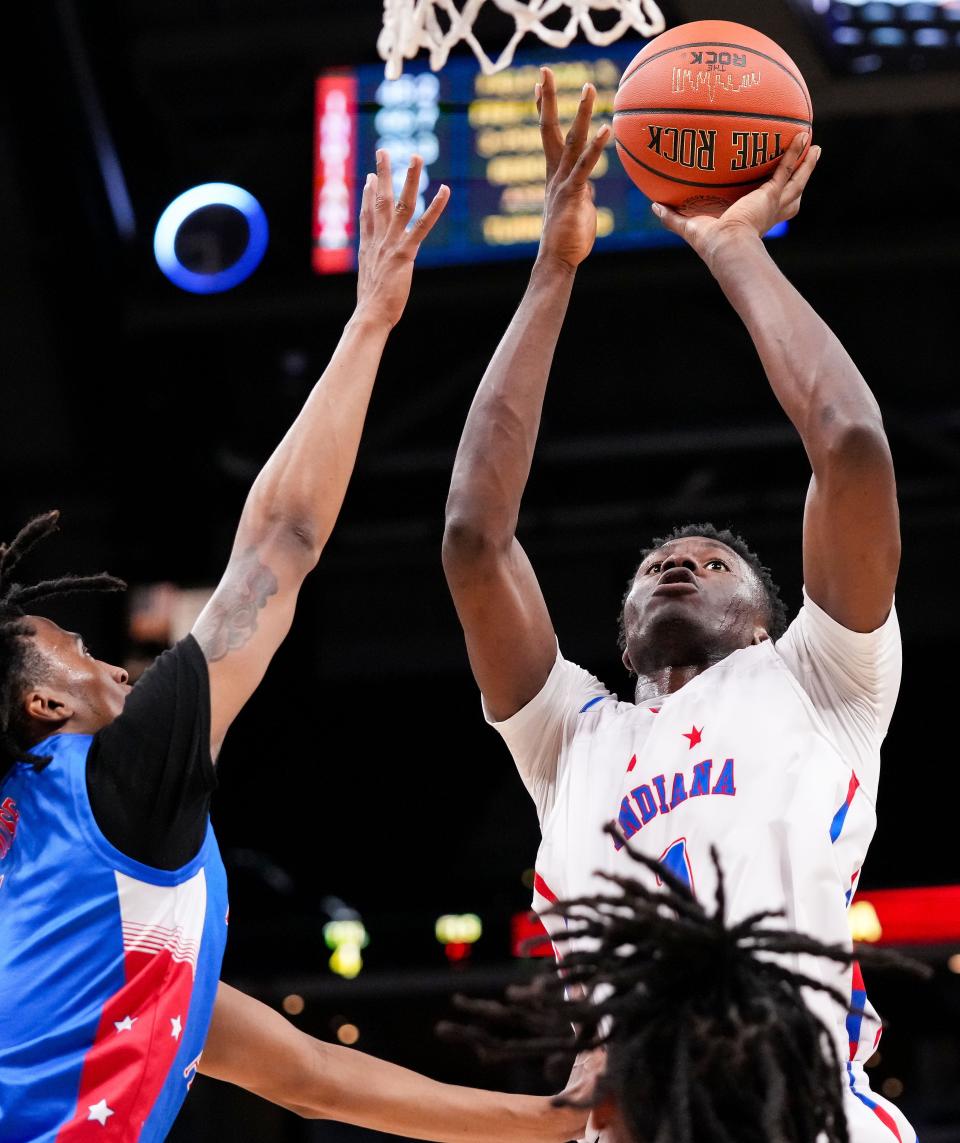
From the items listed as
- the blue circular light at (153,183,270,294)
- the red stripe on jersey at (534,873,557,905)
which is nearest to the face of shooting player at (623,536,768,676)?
the red stripe on jersey at (534,873,557,905)

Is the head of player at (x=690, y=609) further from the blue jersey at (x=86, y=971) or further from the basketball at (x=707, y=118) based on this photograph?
the blue jersey at (x=86, y=971)

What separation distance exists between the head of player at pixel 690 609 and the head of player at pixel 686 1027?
2.86 ft

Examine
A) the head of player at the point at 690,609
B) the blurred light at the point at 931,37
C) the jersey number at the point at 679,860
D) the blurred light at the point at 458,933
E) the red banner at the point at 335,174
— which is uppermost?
the blurred light at the point at 931,37

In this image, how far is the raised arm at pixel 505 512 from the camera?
2.87 metres

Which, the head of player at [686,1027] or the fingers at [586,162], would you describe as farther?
the fingers at [586,162]

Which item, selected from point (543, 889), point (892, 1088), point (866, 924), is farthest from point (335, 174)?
point (892, 1088)

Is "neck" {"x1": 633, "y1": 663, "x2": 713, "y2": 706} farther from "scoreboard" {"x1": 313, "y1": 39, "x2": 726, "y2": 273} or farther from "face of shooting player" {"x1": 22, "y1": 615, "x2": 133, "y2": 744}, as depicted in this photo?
"scoreboard" {"x1": 313, "y1": 39, "x2": 726, "y2": 273}

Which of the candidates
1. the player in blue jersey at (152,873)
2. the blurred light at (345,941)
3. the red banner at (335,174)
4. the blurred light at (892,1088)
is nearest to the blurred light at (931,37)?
the red banner at (335,174)

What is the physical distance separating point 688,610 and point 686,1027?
43.6 inches

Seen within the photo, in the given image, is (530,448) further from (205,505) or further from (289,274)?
(205,505)

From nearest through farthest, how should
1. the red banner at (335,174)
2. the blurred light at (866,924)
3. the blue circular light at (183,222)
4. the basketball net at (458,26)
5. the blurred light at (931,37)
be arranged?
the basketball net at (458,26)
the blurred light at (931,37)
the red banner at (335,174)
the blurred light at (866,924)
the blue circular light at (183,222)

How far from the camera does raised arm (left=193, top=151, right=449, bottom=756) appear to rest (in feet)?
8.43

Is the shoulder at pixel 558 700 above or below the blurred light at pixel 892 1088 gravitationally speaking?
above

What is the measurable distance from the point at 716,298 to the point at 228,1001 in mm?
6475
